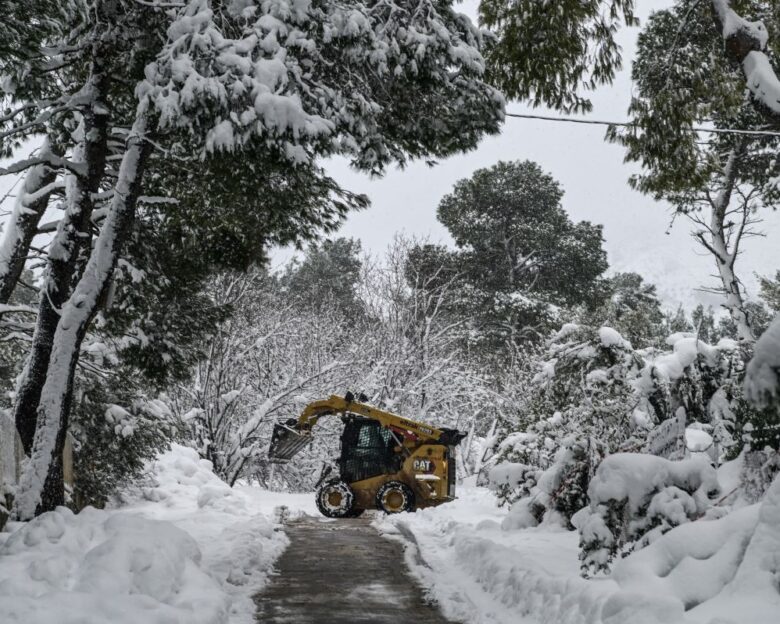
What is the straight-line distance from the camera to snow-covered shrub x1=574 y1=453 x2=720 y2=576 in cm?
576

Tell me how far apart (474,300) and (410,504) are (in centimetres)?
1976

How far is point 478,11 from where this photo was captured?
10.2m

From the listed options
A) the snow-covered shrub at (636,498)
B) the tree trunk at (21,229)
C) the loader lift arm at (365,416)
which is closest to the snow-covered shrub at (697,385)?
the snow-covered shrub at (636,498)

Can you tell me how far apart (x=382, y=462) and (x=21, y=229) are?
329 inches

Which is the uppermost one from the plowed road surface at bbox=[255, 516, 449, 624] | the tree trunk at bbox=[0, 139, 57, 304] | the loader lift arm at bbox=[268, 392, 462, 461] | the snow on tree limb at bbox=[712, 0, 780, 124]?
the snow on tree limb at bbox=[712, 0, 780, 124]

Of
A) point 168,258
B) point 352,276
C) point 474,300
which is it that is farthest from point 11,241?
point 352,276

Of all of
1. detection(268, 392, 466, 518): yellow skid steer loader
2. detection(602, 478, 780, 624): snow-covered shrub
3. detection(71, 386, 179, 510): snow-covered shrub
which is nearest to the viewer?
detection(602, 478, 780, 624): snow-covered shrub

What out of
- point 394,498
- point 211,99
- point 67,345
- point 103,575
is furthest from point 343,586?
point 394,498

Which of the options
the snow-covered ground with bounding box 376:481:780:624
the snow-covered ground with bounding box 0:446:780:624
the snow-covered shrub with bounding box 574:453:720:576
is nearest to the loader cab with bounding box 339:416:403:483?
the snow-covered ground with bounding box 0:446:780:624

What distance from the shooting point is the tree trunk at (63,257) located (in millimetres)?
8195

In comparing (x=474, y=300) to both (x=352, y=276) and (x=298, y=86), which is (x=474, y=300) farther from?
(x=298, y=86)

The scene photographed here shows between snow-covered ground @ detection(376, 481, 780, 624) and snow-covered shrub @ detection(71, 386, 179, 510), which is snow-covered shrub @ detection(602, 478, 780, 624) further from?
snow-covered shrub @ detection(71, 386, 179, 510)

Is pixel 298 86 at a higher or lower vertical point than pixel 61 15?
lower

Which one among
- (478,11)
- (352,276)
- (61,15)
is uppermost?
(352,276)
